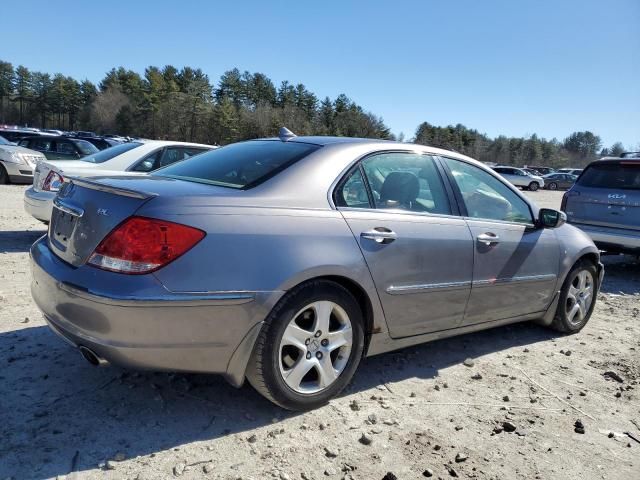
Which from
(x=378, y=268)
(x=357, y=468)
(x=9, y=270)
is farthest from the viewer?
(x=9, y=270)

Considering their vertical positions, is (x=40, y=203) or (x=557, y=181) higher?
(x=557, y=181)

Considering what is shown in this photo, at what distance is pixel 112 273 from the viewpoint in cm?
245

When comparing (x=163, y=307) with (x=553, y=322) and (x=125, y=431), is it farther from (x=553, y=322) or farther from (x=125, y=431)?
(x=553, y=322)

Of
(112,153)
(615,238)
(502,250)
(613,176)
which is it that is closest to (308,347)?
(502,250)

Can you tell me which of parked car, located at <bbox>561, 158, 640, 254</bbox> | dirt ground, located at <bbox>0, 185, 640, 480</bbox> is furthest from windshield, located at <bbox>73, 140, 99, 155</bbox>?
parked car, located at <bbox>561, 158, 640, 254</bbox>

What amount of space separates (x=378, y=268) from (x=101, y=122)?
10036cm

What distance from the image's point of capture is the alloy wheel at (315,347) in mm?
2830

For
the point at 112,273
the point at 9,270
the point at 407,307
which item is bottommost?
the point at 9,270

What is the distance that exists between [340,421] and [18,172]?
13.5 m

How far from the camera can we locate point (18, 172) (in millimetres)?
13414

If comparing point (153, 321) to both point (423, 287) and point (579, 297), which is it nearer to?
point (423, 287)

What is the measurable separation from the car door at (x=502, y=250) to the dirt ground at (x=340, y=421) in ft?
1.56

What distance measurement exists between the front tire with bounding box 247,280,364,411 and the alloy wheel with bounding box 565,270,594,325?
256 centimetres

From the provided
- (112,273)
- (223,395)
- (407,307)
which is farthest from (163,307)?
(407,307)
